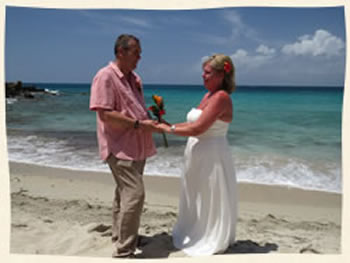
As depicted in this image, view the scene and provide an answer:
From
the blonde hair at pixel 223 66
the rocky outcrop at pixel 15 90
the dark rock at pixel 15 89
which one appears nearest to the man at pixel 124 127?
the blonde hair at pixel 223 66

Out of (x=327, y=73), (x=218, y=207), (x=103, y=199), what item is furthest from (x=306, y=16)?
(x=103, y=199)

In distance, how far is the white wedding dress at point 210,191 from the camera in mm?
3112

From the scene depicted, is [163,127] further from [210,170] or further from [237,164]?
[237,164]

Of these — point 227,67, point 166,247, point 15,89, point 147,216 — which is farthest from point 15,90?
point 227,67

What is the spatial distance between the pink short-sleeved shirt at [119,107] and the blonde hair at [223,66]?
0.69m

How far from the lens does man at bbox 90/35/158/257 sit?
2.89 meters

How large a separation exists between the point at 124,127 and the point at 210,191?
3.13 feet

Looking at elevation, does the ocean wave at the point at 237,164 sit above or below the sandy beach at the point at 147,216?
above

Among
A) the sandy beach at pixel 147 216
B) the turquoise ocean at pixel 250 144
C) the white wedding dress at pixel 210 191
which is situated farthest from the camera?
the turquoise ocean at pixel 250 144

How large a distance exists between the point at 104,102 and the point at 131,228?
1.09m

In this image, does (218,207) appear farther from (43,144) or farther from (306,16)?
(43,144)

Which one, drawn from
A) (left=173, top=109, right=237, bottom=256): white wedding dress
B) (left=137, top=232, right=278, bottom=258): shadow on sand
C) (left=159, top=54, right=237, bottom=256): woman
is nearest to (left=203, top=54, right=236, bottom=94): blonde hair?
(left=159, top=54, right=237, bottom=256): woman

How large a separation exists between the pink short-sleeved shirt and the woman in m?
0.27

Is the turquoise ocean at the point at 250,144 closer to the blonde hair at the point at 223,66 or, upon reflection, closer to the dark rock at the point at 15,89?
the dark rock at the point at 15,89
